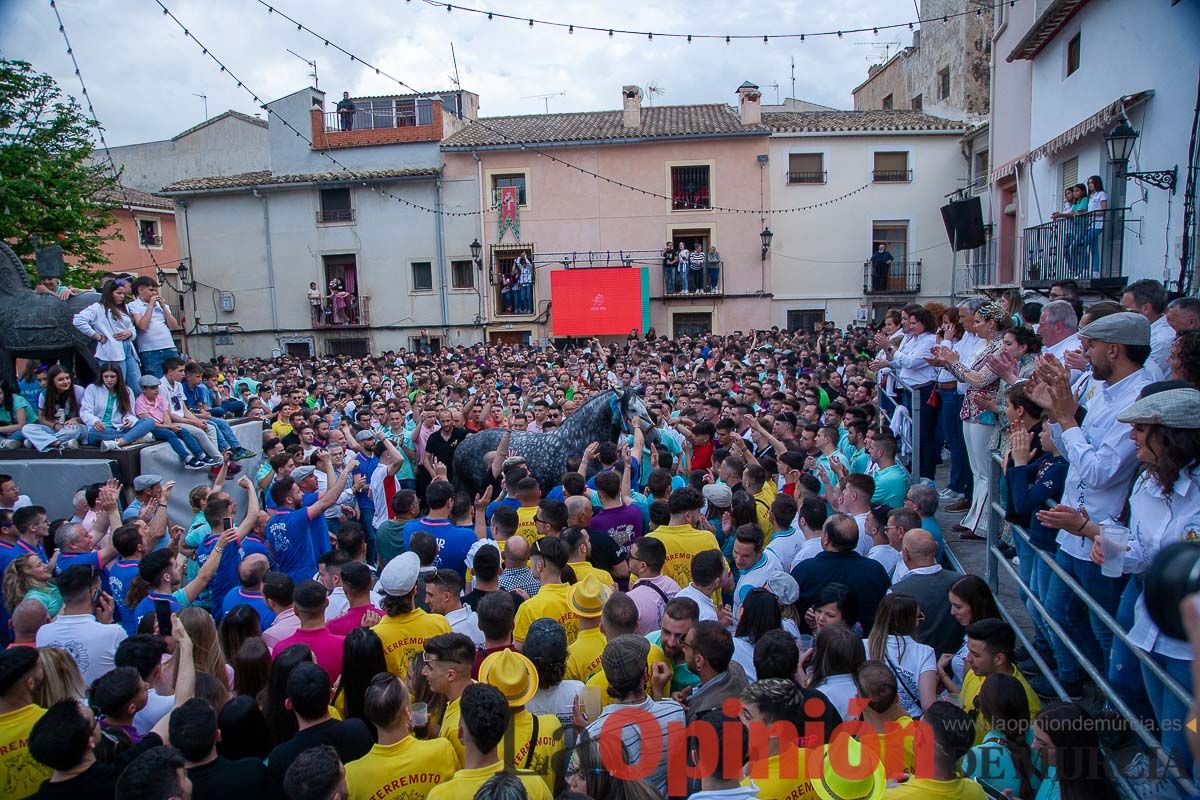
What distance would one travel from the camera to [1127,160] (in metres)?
11.5

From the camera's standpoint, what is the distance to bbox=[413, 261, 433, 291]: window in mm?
29422

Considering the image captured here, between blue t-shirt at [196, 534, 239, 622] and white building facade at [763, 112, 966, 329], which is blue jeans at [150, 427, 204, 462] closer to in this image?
blue t-shirt at [196, 534, 239, 622]

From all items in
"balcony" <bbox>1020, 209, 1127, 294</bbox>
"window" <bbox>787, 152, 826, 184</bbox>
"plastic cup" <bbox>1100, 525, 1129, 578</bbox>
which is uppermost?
"window" <bbox>787, 152, 826, 184</bbox>

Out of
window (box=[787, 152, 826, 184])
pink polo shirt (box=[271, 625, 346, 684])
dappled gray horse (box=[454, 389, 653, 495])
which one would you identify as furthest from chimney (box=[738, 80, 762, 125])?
pink polo shirt (box=[271, 625, 346, 684])

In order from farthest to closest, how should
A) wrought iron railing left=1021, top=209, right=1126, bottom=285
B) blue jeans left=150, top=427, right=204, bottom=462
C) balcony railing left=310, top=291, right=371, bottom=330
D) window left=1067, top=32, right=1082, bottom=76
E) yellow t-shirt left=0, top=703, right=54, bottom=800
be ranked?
balcony railing left=310, top=291, right=371, bottom=330 < window left=1067, top=32, right=1082, bottom=76 < wrought iron railing left=1021, top=209, right=1126, bottom=285 < blue jeans left=150, top=427, right=204, bottom=462 < yellow t-shirt left=0, top=703, right=54, bottom=800

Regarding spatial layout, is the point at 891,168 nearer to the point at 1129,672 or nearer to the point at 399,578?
A: the point at 1129,672

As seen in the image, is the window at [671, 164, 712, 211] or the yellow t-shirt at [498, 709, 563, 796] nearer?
the yellow t-shirt at [498, 709, 563, 796]

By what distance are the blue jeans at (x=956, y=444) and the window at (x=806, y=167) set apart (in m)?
22.2

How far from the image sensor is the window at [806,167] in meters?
28.0

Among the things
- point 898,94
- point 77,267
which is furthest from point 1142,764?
point 898,94

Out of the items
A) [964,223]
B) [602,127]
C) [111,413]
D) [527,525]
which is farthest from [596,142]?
[527,525]

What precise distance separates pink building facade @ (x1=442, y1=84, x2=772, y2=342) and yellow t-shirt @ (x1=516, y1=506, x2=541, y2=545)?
22.1 meters

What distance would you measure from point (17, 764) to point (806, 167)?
28.2m

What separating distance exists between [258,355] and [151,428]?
22890mm
